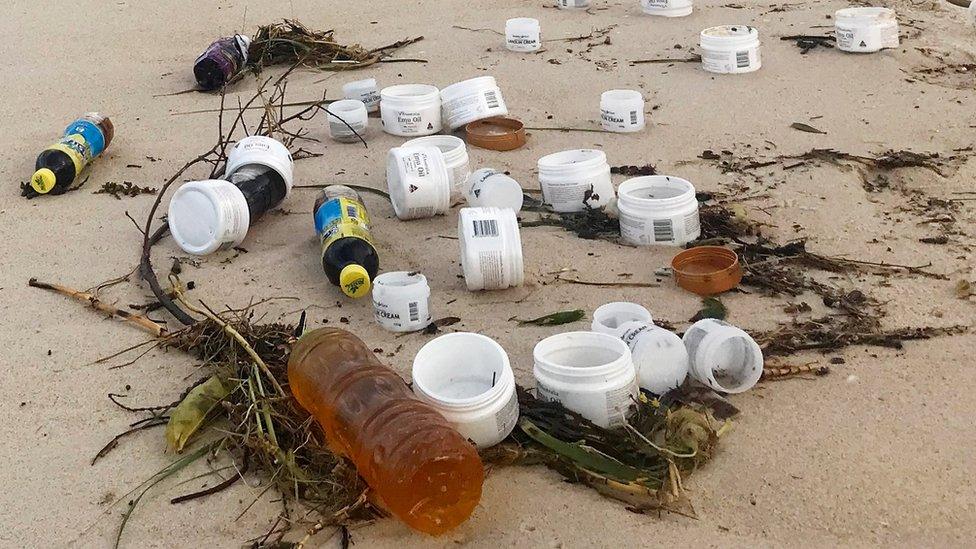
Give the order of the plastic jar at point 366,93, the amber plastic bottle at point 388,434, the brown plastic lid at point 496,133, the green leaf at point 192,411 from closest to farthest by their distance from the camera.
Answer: the amber plastic bottle at point 388,434, the green leaf at point 192,411, the brown plastic lid at point 496,133, the plastic jar at point 366,93

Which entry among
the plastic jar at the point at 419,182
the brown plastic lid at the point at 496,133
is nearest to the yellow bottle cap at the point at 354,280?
the plastic jar at the point at 419,182

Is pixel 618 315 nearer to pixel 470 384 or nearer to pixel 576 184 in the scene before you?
pixel 470 384

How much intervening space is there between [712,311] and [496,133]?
173 cm

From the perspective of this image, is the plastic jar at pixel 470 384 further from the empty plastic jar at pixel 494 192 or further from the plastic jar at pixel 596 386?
the empty plastic jar at pixel 494 192

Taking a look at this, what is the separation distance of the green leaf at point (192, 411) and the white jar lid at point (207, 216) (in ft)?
3.10

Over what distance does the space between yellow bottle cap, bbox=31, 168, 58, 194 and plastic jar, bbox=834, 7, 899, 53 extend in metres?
3.95

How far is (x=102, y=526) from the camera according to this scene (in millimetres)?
2057

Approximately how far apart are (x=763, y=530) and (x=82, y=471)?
154 centimetres

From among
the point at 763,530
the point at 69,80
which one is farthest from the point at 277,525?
the point at 69,80

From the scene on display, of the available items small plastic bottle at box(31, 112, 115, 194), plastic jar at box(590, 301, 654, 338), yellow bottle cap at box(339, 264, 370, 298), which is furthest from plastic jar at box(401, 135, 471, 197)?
small plastic bottle at box(31, 112, 115, 194)

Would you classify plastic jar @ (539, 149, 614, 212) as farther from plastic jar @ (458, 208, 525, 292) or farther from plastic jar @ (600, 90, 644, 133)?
plastic jar @ (600, 90, 644, 133)

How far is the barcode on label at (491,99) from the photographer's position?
4324mm

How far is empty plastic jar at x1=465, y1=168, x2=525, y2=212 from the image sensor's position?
11.5 ft

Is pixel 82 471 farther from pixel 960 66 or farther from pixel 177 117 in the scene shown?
pixel 960 66
